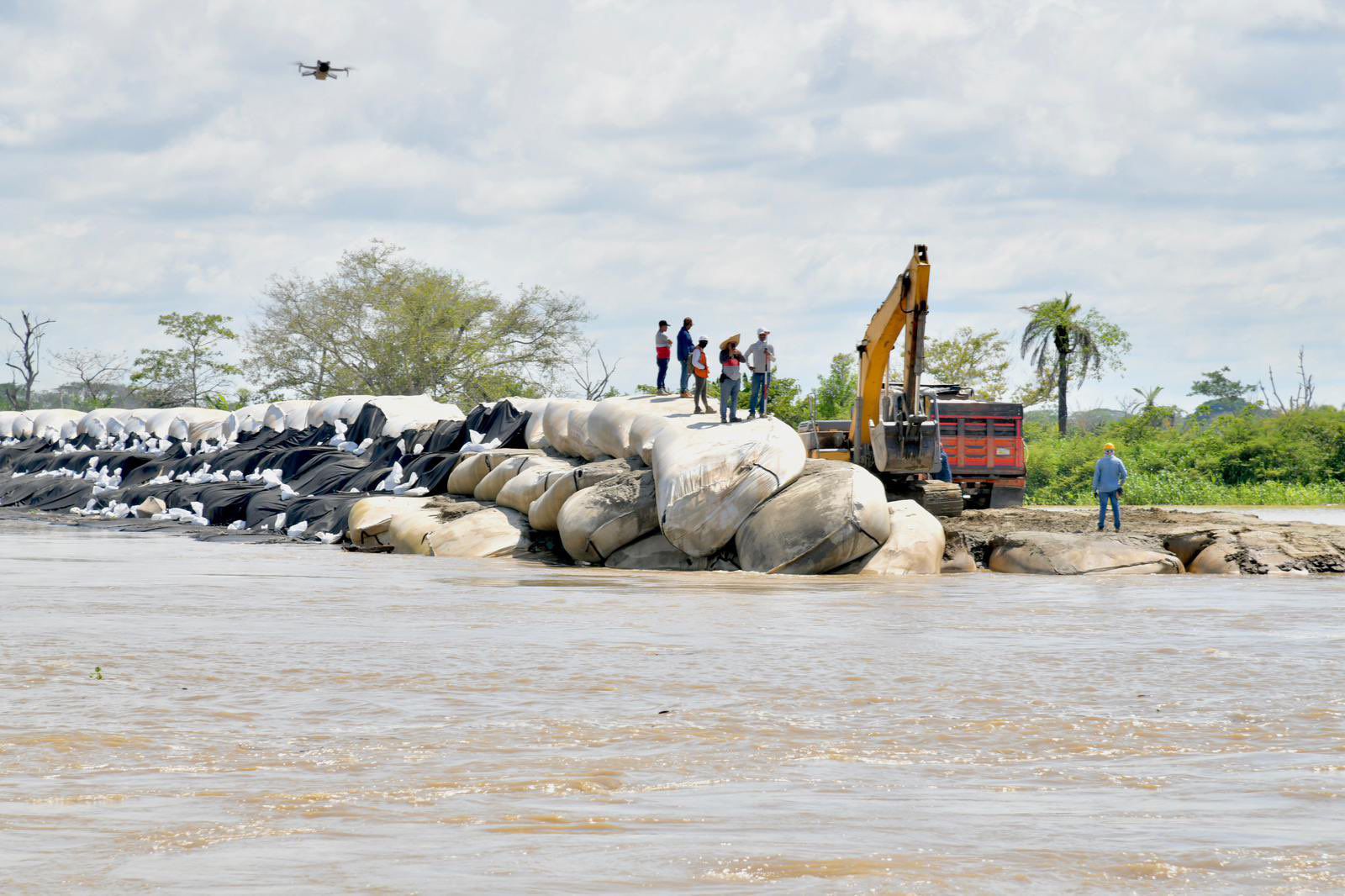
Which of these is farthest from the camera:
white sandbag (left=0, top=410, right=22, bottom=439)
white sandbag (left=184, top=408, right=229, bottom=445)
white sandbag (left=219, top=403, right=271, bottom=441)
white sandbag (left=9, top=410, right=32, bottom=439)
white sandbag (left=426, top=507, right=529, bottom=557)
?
white sandbag (left=0, top=410, right=22, bottom=439)

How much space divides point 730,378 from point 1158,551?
4749mm

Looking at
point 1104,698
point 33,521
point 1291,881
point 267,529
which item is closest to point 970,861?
point 1291,881

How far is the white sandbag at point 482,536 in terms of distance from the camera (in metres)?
14.7

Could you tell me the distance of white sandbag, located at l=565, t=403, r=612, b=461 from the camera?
16.2m

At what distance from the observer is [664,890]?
259 cm

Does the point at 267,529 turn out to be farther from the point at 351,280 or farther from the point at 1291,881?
the point at 351,280

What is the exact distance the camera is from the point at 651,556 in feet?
44.3

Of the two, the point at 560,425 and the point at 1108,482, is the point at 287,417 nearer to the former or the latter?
the point at 560,425

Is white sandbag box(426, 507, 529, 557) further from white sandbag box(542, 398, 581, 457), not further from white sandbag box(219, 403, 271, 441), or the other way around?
white sandbag box(219, 403, 271, 441)

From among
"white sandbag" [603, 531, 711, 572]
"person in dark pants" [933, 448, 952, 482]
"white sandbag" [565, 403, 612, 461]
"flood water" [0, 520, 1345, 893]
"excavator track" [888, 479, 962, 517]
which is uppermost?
"white sandbag" [565, 403, 612, 461]

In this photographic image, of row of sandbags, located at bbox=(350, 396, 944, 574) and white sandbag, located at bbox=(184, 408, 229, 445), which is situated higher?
white sandbag, located at bbox=(184, 408, 229, 445)

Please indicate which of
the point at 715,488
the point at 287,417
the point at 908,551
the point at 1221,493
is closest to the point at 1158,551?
the point at 908,551

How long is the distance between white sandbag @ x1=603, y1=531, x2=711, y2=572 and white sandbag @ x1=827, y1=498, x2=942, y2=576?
167 centimetres

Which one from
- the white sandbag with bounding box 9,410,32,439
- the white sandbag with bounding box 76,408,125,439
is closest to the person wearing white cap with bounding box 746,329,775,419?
the white sandbag with bounding box 76,408,125,439
